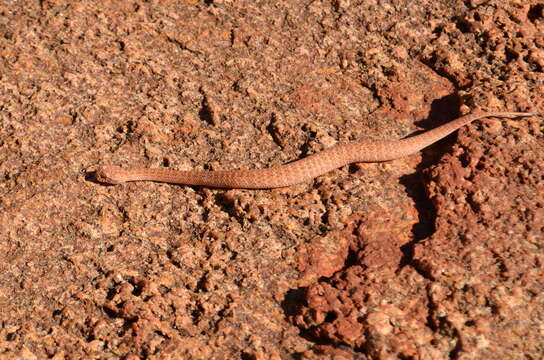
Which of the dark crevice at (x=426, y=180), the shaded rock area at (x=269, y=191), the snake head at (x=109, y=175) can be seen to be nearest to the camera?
the shaded rock area at (x=269, y=191)

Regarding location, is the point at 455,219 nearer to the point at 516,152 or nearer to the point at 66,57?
the point at 516,152

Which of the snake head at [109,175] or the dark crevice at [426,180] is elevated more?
the dark crevice at [426,180]

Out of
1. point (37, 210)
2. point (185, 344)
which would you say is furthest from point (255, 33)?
point (185, 344)

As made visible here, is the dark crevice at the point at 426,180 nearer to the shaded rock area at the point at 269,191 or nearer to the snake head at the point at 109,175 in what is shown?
the shaded rock area at the point at 269,191

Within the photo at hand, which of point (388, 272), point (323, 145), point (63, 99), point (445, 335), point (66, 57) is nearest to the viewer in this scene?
point (445, 335)

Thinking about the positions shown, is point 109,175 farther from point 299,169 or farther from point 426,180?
point 426,180

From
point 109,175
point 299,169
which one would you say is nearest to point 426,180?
point 299,169

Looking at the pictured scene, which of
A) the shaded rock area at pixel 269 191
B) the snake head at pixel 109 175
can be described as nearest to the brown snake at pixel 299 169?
the snake head at pixel 109 175
